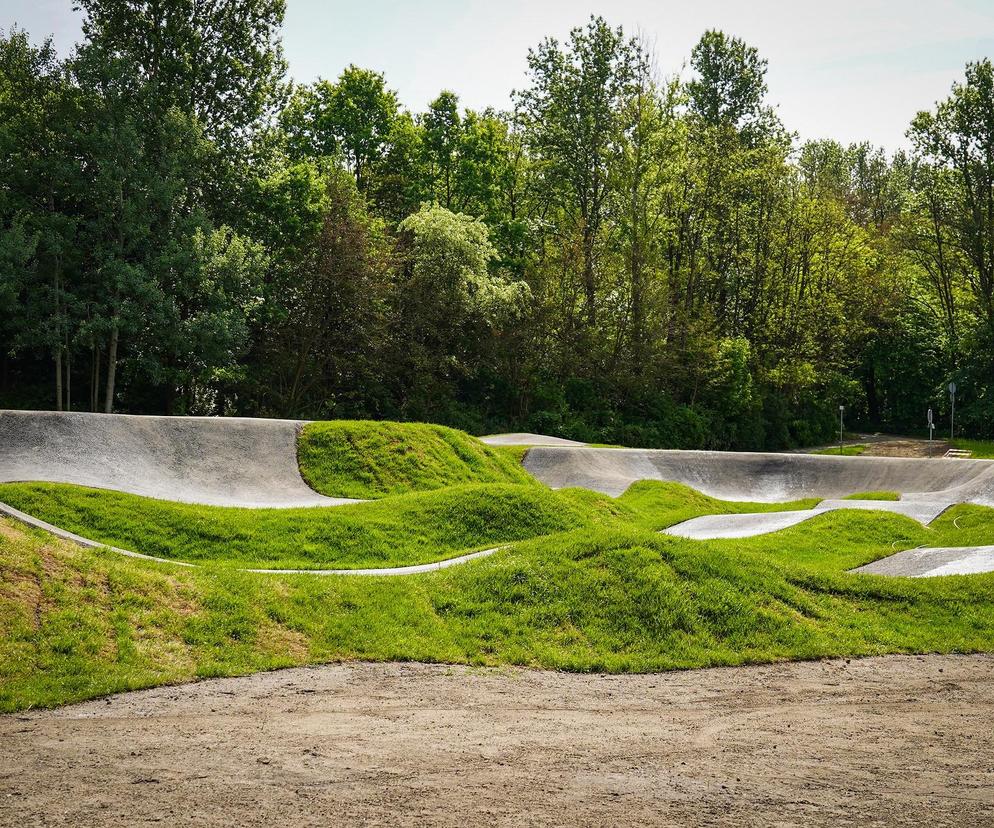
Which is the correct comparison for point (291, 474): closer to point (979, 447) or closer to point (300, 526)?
point (300, 526)

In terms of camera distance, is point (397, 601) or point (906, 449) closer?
point (397, 601)

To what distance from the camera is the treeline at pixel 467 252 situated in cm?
3083

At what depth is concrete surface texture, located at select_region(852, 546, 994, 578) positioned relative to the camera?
14.6 metres

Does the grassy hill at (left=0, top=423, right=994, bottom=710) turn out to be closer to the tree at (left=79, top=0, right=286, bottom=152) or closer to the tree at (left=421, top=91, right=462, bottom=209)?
the tree at (left=79, top=0, right=286, bottom=152)

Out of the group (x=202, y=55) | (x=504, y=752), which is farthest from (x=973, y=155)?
(x=504, y=752)

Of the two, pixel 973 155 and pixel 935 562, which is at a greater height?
pixel 973 155

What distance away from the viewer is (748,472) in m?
28.5

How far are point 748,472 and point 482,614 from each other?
1921 centimetres

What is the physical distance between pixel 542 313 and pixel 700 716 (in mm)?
32159

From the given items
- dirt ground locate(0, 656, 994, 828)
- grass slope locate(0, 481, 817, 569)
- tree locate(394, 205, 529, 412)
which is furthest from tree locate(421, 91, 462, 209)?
dirt ground locate(0, 656, 994, 828)

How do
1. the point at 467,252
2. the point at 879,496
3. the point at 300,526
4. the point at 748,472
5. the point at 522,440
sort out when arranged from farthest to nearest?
1. the point at 467,252
2. the point at 522,440
3. the point at 748,472
4. the point at 879,496
5. the point at 300,526

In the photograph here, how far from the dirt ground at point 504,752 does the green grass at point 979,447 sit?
97.5 feet

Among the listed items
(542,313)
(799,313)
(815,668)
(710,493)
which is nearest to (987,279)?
(799,313)

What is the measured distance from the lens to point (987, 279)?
4422cm
